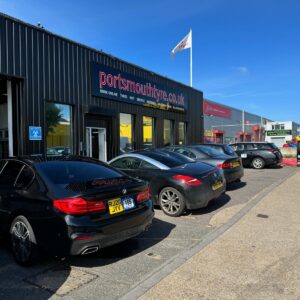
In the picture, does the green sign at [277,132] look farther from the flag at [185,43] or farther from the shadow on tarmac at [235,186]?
the shadow on tarmac at [235,186]

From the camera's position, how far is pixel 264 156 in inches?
750

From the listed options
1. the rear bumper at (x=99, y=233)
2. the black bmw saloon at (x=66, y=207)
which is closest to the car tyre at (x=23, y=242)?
the black bmw saloon at (x=66, y=207)

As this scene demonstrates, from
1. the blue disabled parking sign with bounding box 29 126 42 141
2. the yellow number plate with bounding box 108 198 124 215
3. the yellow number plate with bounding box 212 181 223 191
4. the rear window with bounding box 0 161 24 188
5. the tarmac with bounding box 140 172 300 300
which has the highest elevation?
the blue disabled parking sign with bounding box 29 126 42 141

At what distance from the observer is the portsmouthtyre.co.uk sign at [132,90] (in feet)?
44.7

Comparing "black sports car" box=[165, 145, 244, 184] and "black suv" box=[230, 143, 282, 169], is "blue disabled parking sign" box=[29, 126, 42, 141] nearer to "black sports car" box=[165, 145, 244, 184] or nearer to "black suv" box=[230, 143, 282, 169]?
"black sports car" box=[165, 145, 244, 184]

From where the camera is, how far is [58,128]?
1197cm

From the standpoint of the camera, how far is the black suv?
62.3ft

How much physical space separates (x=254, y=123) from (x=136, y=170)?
186ft

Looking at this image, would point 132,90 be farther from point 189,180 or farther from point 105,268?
point 105,268

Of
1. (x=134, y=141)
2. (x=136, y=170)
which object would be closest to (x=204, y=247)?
(x=136, y=170)

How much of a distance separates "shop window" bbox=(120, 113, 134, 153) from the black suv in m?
7.27

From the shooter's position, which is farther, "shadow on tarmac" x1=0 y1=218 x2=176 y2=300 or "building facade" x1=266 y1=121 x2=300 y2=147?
"building facade" x1=266 y1=121 x2=300 y2=147

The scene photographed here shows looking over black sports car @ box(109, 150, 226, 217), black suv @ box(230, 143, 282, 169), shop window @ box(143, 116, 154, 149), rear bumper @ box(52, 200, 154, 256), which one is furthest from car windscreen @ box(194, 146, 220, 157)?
black suv @ box(230, 143, 282, 169)

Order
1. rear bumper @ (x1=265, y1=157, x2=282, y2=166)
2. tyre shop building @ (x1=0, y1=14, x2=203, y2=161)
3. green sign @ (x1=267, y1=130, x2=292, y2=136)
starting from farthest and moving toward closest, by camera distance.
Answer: green sign @ (x1=267, y1=130, x2=292, y2=136)
rear bumper @ (x1=265, y1=157, x2=282, y2=166)
tyre shop building @ (x1=0, y1=14, x2=203, y2=161)
